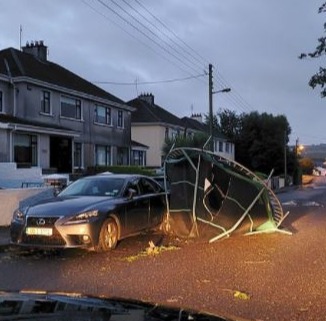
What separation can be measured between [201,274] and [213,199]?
5.30 meters

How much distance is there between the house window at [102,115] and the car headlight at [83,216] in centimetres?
2933

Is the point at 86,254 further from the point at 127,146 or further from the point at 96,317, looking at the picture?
the point at 127,146

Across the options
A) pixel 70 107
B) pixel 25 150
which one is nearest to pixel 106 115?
pixel 70 107

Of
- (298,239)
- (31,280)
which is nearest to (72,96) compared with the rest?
(298,239)

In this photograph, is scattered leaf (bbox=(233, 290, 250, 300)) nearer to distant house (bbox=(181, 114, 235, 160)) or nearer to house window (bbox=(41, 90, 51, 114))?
house window (bbox=(41, 90, 51, 114))

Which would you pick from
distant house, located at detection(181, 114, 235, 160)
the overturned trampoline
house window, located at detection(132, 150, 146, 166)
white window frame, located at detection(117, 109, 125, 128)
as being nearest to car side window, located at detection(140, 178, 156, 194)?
the overturned trampoline

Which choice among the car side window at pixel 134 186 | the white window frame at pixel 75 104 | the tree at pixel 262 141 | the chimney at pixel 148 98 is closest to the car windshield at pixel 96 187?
the car side window at pixel 134 186

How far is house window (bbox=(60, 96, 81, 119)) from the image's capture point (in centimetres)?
3656

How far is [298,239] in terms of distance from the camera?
14172 millimetres

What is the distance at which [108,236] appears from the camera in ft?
39.2

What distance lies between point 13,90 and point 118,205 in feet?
71.2

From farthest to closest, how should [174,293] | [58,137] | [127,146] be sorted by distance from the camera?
[127,146], [58,137], [174,293]

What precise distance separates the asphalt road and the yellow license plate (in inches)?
17.9

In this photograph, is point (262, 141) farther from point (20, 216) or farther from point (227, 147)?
point (20, 216)
